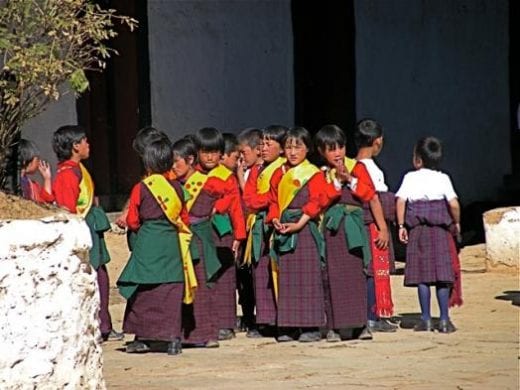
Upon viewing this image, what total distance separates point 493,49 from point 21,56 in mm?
11120

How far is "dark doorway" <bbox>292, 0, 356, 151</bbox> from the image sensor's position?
15227mm

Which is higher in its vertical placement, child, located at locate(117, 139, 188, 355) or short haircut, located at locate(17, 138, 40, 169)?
short haircut, located at locate(17, 138, 40, 169)

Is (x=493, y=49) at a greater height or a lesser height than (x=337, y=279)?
greater

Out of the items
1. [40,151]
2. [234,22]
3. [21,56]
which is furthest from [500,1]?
[21,56]

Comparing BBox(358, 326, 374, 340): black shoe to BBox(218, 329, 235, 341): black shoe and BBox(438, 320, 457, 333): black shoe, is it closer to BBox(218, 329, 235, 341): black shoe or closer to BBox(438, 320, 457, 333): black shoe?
BBox(438, 320, 457, 333): black shoe

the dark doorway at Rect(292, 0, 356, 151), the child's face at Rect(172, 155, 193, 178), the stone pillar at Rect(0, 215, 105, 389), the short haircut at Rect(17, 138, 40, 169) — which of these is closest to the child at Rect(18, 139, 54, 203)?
the short haircut at Rect(17, 138, 40, 169)

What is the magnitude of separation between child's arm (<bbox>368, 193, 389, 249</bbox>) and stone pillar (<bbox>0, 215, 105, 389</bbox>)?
347 centimetres

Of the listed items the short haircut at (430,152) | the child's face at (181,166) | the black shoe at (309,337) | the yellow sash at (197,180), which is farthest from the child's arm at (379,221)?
the child's face at (181,166)

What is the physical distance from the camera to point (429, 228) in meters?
9.70

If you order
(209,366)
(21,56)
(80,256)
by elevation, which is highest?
(21,56)

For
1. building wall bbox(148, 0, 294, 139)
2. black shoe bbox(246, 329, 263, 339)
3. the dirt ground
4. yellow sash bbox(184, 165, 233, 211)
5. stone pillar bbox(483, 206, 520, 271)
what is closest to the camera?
the dirt ground

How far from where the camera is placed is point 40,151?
12.5 metres

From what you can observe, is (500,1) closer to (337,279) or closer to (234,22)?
(234,22)

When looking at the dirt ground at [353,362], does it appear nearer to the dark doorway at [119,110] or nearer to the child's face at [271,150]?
the child's face at [271,150]
